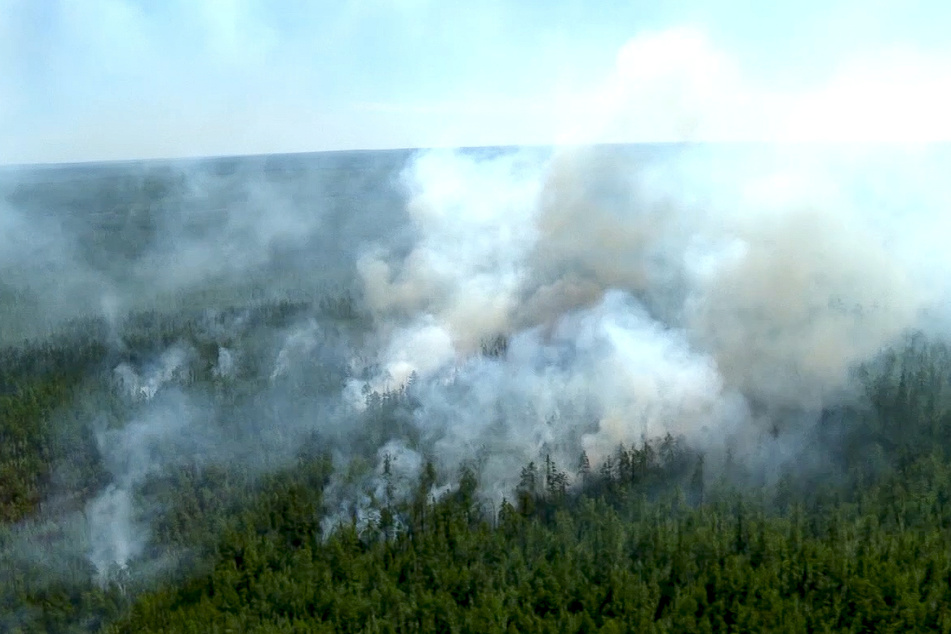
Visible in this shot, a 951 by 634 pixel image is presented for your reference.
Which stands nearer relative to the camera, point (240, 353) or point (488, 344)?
point (488, 344)

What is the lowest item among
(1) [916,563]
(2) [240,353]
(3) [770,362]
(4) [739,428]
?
(1) [916,563]

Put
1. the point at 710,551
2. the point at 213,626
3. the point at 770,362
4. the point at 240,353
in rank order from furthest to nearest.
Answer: the point at 240,353
the point at 770,362
the point at 710,551
the point at 213,626

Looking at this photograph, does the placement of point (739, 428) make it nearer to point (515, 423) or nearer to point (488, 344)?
point (515, 423)

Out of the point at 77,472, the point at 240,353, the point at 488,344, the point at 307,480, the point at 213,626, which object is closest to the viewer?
the point at 213,626

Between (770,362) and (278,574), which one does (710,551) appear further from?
(770,362)

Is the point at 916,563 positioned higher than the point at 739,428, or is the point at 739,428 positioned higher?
the point at 739,428

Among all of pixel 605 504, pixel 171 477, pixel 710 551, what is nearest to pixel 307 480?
pixel 171 477
